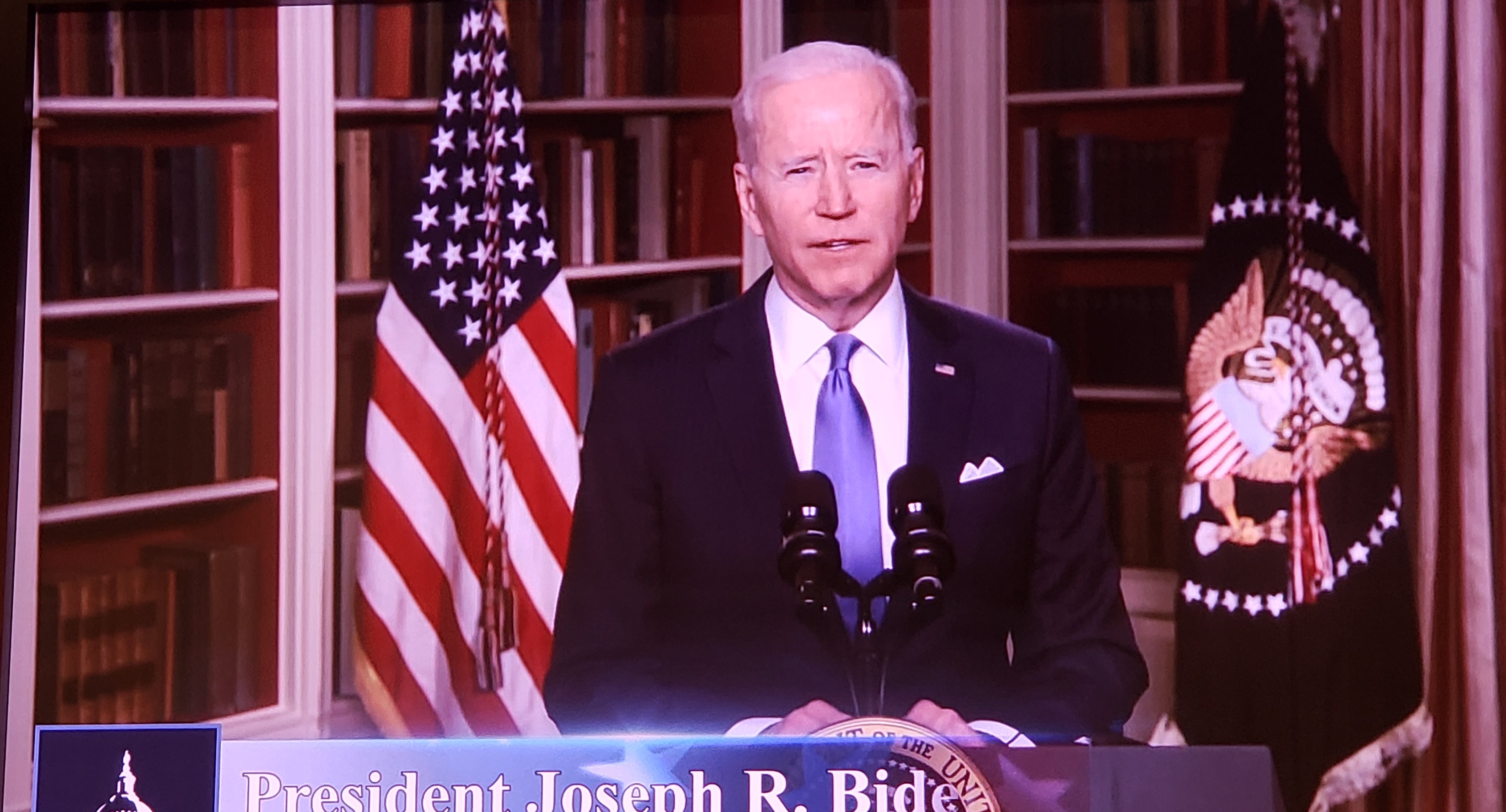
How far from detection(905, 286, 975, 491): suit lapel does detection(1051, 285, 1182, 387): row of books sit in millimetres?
191

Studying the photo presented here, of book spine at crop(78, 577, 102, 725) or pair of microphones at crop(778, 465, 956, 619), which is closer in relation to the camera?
pair of microphones at crop(778, 465, 956, 619)

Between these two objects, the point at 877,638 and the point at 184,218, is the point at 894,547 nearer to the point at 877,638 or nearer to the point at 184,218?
the point at 877,638

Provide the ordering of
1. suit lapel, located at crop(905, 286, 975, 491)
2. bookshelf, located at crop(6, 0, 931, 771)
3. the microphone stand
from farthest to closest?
bookshelf, located at crop(6, 0, 931, 771) < suit lapel, located at crop(905, 286, 975, 491) < the microphone stand

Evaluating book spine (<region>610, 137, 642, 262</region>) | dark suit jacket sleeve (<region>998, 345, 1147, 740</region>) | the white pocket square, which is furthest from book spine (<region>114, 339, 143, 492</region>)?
dark suit jacket sleeve (<region>998, 345, 1147, 740</region>)

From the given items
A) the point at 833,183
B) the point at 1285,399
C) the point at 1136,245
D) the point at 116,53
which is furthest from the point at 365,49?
the point at 1285,399

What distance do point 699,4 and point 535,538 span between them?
1004mm

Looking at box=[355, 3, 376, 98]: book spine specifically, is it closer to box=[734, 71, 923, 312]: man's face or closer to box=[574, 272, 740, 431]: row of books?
box=[574, 272, 740, 431]: row of books

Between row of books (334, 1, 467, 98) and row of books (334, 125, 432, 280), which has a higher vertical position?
row of books (334, 1, 467, 98)

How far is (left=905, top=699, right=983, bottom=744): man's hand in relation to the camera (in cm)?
235

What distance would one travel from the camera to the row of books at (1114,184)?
7.90ft

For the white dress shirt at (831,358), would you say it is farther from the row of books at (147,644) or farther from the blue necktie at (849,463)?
the row of books at (147,644)

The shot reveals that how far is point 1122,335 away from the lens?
2.40m

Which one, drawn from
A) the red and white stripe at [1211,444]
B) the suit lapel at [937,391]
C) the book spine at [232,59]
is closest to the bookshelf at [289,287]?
the book spine at [232,59]

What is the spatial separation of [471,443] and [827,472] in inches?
25.7
